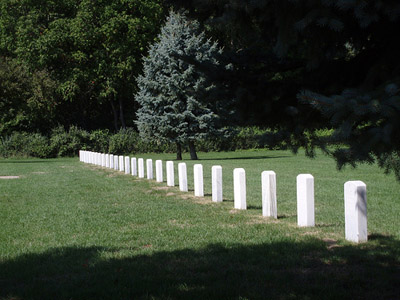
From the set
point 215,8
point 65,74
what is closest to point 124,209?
point 215,8

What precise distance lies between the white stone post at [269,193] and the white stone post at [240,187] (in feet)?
3.45

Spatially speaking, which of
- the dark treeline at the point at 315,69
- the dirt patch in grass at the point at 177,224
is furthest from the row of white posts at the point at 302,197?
the dark treeline at the point at 315,69

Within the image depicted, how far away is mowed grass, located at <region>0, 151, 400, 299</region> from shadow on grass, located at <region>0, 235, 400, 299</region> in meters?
0.01

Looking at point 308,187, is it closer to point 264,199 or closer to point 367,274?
point 264,199

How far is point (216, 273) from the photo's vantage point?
6.55 meters

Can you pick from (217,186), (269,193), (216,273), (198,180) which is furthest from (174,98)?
(216,273)

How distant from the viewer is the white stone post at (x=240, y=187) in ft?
39.1

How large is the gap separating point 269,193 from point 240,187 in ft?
4.57

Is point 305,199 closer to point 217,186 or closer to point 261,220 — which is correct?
point 261,220

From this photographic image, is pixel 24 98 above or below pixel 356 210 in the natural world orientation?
above

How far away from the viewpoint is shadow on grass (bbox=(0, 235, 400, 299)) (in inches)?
227

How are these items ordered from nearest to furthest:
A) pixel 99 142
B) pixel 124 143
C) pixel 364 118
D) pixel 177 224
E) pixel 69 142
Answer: pixel 364 118, pixel 177 224, pixel 124 143, pixel 69 142, pixel 99 142

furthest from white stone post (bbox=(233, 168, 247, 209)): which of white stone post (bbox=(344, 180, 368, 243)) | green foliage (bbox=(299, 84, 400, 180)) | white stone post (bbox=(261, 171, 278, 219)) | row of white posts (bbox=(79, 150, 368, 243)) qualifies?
green foliage (bbox=(299, 84, 400, 180))

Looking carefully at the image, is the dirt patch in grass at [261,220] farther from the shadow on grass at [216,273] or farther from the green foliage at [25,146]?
the green foliage at [25,146]
